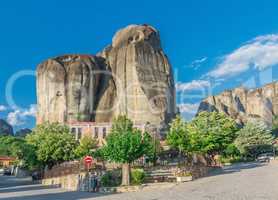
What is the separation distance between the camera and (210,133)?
1719 inches

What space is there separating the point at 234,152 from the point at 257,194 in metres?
55.0

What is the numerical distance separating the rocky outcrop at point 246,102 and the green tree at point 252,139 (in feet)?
231

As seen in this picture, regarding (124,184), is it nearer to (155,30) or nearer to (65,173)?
(65,173)

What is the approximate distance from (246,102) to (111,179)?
145m

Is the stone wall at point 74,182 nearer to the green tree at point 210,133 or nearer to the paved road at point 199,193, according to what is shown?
the paved road at point 199,193

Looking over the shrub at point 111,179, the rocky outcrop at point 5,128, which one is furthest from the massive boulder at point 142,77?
the rocky outcrop at point 5,128

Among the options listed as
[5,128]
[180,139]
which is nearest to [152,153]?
[180,139]

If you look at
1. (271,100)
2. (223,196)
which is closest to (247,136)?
(223,196)

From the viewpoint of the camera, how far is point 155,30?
11106cm

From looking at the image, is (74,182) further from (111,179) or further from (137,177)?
(137,177)

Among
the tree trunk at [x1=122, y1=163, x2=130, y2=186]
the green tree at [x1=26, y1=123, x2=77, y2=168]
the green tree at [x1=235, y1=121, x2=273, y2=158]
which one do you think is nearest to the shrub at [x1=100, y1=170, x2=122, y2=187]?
the tree trunk at [x1=122, y1=163, x2=130, y2=186]

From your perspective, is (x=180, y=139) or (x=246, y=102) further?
(x=246, y=102)

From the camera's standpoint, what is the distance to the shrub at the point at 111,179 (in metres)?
26.9

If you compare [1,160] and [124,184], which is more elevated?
[1,160]
